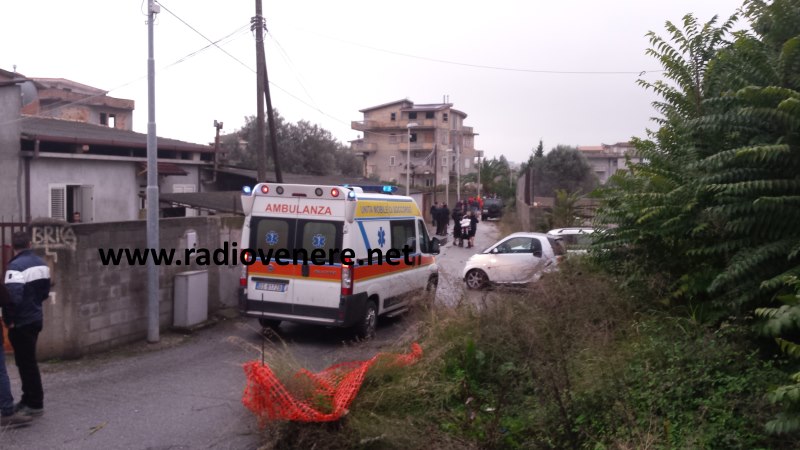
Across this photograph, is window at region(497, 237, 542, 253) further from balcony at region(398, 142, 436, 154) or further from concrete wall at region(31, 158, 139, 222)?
balcony at region(398, 142, 436, 154)

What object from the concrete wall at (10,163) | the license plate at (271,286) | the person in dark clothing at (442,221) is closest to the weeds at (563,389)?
the license plate at (271,286)

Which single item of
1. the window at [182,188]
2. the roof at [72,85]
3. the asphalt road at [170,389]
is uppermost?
the roof at [72,85]

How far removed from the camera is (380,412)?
6574 mm

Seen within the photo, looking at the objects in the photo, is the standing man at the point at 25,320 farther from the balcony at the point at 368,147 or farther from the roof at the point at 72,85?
the balcony at the point at 368,147

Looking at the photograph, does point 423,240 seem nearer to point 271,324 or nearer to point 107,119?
point 271,324

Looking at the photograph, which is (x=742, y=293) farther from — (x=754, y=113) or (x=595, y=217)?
(x=595, y=217)

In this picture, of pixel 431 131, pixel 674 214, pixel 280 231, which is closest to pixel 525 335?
pixel 674 214

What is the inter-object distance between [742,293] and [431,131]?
229ft

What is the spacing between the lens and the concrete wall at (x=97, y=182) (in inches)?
713

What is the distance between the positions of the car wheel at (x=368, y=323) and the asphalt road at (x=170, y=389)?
0.25 m

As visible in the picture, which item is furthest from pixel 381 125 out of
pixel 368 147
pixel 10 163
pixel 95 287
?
pixel 95 287

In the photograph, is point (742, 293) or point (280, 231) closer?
point (742, 293)

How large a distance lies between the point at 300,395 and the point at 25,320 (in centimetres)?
302

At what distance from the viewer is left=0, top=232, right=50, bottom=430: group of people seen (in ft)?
23.1
